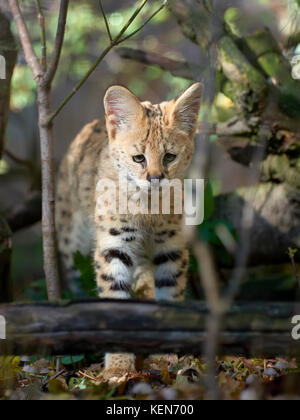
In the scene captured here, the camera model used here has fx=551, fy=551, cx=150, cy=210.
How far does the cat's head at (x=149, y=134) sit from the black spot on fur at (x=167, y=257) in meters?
0.60

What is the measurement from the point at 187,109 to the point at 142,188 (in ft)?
2.29

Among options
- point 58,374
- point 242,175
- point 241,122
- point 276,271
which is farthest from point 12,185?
point 58,374

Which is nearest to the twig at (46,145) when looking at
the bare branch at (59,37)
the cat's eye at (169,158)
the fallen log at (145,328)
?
the bare branch at (59,37)

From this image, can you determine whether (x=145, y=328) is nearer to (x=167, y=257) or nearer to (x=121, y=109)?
(x=167, y=257)

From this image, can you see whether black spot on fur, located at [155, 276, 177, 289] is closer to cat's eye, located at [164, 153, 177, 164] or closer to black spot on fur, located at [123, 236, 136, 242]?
black spot on fur, located at [123, 236, 136, 242]

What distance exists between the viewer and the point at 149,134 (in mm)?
3756

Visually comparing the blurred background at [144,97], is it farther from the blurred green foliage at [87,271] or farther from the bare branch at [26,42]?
the bare branch at [26,42]

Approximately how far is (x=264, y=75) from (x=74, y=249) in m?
2.53

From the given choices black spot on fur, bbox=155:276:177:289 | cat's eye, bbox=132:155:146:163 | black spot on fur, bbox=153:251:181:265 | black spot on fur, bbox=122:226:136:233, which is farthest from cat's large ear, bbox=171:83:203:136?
black spot on fur, bbox=155:276:177:289

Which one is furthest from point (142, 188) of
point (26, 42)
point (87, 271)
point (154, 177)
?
point (87, 271)

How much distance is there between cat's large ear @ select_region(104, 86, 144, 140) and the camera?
375cm

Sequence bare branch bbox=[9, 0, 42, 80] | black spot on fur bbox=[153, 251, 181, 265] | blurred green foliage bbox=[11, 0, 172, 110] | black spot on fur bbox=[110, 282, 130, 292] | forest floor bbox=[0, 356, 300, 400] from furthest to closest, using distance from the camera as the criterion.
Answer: blurred green foliage bbox=[11, 0, 172, 110], black spot on fur bbox=[153, 251, 181, 265], black spot on fur bbox=[110, 282, 130, 292], bare branch bbox=[9, 0, 42, 80], forest floor bbox=[0, 356, 300, 400]

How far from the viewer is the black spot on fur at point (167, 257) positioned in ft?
13.6

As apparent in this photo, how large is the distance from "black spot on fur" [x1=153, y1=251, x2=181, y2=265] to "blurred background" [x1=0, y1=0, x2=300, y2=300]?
30.6 inches
